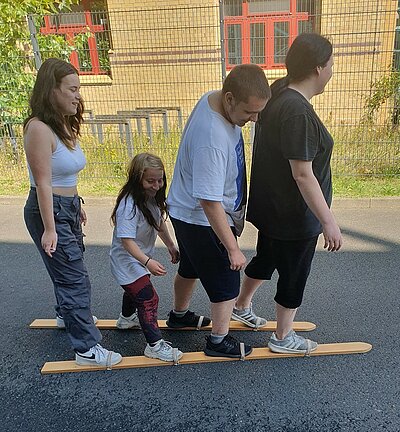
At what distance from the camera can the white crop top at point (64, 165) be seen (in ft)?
6.41

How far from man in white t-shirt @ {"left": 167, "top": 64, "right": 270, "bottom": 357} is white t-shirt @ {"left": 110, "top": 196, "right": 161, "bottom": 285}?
0.21 metres

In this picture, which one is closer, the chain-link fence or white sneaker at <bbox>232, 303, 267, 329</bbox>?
white sneaker at <bbox>232, 303, 267, 329</bbox>

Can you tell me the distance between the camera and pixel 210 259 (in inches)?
80.9

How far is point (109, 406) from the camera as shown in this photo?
210cm

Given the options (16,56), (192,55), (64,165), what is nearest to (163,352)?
(64,165)

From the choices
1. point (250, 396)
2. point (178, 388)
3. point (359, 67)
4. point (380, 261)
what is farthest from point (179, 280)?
point (359, 67)

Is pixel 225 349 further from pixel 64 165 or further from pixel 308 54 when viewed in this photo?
pixel 308 54

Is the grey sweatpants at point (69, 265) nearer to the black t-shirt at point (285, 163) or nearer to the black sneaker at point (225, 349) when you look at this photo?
the black sneaker at point (225, 349)

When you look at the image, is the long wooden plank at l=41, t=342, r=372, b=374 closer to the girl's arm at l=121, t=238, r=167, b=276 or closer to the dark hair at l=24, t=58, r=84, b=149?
the girl's arm at l=121, t=238, r=167, b=276

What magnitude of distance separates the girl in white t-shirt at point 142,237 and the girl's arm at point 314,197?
747mm

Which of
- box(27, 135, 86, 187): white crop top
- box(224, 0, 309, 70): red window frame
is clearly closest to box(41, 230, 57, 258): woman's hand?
box(27, 135, 86, 187): white crop top

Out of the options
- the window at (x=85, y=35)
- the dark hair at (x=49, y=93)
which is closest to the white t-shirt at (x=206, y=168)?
the dark hair at (x=49, y=93)

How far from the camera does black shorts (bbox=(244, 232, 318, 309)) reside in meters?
2.09

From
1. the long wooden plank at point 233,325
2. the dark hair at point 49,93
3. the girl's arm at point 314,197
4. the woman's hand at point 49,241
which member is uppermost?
the dark hair at point 49,93
